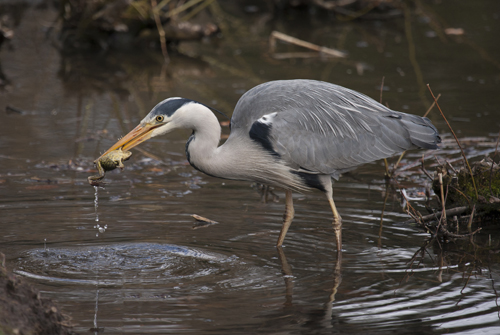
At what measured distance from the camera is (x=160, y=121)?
5.53m

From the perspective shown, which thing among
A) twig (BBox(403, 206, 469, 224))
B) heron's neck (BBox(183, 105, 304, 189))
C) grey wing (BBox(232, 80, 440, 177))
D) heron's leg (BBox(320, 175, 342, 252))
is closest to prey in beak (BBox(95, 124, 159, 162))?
heron's neck (BBox(183, 105, 304, 189))

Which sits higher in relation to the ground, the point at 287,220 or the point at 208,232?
the point at 287,220

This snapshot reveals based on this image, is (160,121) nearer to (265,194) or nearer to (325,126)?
(325,126)

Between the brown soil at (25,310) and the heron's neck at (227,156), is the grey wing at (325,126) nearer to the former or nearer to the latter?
the heron's neck at (227,156)

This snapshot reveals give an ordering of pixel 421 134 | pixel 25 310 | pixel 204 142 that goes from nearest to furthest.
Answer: pixel 25 310, pixel 204 142, pixel 421 134

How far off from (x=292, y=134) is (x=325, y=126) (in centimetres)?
36

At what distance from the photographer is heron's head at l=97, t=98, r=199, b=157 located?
5484 mm

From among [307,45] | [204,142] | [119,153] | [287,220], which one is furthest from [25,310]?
[307,45]

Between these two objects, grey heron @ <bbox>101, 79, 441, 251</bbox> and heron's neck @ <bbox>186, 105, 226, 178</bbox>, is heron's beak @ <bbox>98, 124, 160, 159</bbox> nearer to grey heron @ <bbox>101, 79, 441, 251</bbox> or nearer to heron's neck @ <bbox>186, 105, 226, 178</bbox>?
grey heron @ <bbox>101, 79, 441, 251</bbox>

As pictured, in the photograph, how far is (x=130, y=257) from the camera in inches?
214

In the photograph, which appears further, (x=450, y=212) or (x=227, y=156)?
(x=450, y=212)

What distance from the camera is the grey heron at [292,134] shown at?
221 inches

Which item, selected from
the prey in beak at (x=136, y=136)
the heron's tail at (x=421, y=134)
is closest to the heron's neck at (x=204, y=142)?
the prey in beak at (x=136, y=136)

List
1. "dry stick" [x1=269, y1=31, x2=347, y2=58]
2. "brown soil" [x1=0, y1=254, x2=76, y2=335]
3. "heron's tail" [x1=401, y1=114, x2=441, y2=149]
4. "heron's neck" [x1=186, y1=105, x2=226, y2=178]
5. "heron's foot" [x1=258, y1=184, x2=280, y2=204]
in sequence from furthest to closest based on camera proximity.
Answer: "dry stick" [x1=269, y1=31, x2=347, y2=58] → "heron's foot" [x1=258, y1=184, x2=280, y2=204] → "heron's tail" [x1=401, y1=114, x2=441, y2=149] → "heron's neck" [x1=186, y1=105, x2=226, y2=178] → "brown soil" [x1=0, y1=254, x2=76, y2=335]
